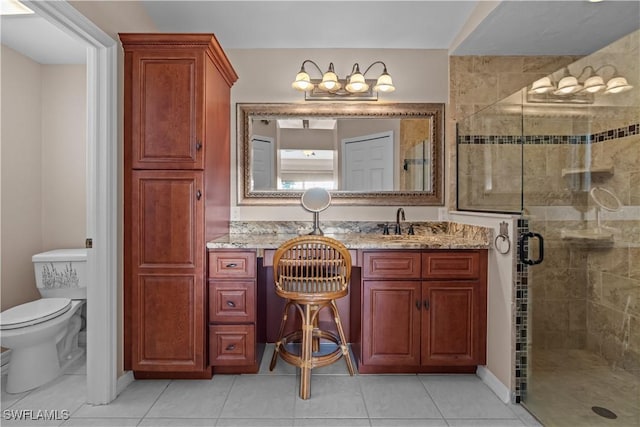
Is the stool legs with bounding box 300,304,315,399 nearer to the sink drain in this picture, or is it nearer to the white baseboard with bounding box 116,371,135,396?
the white baseboard with bounding box 116,371,135,396

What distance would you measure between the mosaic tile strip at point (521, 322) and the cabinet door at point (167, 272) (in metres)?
1.81

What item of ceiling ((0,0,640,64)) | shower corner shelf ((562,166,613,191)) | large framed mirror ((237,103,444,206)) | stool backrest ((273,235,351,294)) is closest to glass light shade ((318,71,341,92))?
large framed mirror ((237,103,444,206))

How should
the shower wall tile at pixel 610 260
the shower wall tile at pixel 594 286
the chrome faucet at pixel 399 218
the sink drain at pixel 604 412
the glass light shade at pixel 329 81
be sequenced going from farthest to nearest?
the chrome faucet at pixel 399 218 < the glass light shade at pixel 329 81 < the shower wall tile at pixel 594 286 < the shower wall tile at pixel 610 260 < the sink drain at pixel 604 412

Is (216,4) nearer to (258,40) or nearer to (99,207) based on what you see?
(258,40)

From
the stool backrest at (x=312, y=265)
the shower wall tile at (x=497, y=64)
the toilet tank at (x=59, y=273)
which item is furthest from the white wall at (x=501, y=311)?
the toilet tank at (x=59, y=273)

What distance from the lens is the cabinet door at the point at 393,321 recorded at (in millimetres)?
2045

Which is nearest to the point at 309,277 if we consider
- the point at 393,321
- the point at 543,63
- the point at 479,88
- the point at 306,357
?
the point at 306,357

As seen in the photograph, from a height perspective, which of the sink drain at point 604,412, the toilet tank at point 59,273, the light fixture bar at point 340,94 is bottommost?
the sink drain at point 604,412

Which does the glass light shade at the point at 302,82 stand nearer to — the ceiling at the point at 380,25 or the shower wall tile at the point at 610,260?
the ceiling at the point at 380,25

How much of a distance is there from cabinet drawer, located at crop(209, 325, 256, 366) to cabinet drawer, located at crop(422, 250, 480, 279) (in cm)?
117

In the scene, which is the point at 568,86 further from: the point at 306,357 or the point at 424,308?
the point at 306,357

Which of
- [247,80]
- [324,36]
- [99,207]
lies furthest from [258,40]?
[99,207]

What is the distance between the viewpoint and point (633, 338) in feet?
5.33

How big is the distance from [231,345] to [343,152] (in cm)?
163
